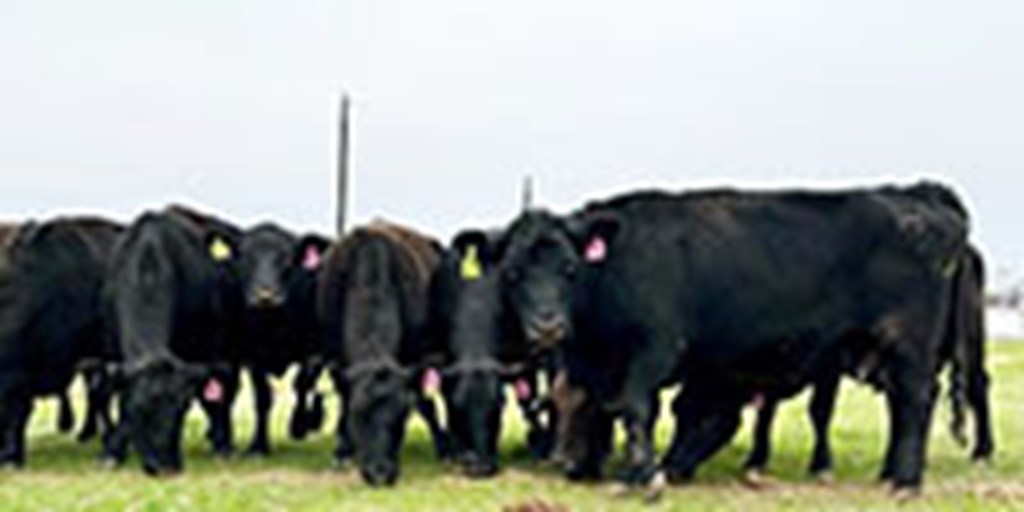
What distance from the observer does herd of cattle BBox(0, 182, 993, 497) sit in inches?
494

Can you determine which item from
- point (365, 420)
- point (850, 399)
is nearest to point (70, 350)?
point (365, 420)

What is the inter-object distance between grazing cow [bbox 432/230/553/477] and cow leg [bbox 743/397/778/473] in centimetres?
194

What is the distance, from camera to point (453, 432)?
46.0 ft

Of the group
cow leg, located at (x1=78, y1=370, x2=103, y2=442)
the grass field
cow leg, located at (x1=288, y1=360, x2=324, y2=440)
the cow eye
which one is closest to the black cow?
the grass field

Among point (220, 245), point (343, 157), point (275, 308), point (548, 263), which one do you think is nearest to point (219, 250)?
point (220, 245)

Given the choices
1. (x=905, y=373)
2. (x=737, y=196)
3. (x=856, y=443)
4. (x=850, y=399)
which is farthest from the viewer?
(x=850, y=399)

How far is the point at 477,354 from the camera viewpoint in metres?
13.7

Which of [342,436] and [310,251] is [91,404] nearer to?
[310,251]

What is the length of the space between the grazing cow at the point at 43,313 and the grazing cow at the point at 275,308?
1.39 m

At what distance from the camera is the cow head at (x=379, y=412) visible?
42.4 ft

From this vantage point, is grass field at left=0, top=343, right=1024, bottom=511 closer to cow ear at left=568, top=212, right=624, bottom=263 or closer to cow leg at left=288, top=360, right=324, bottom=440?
cow leg at left=288, top=360, right=324, bottom=440

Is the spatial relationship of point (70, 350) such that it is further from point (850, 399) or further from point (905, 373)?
point (850, 399)

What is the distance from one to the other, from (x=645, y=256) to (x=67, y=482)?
16.1ft

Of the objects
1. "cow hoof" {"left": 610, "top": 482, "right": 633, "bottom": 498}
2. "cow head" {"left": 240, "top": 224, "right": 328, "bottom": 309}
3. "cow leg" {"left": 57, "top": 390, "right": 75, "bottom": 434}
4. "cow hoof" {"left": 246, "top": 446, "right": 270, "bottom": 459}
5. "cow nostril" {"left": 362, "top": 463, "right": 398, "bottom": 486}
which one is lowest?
"cow leg" {"left": 57, "top": 390, "right": 75, "bottom": 434}
